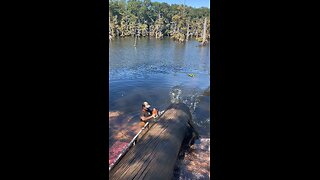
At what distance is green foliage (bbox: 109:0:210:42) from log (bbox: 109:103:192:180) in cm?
5003

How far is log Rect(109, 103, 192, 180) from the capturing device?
3469 mm

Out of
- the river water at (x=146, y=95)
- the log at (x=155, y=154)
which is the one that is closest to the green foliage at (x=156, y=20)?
the river water at (x=146, y=95)

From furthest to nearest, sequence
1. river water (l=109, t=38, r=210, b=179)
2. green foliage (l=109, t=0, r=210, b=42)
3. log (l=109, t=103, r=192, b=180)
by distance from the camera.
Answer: green foliage (l=109, t=0, r=210, b=42) → river water (l=109, t=38, r=210, b=179) → log (l=109, t=103, r=192, b=180)

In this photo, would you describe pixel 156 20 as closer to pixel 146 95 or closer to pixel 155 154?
pixel 146 95

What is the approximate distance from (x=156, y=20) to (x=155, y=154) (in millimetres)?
59030

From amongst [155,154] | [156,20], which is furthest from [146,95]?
[156,20]

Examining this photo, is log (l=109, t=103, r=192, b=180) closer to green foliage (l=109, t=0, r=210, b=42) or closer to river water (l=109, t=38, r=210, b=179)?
river water (l=109, t=38, r=210, b=179)

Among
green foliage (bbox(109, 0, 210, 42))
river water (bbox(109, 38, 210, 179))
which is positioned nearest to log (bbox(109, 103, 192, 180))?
river water (bbox(109, 38, 210, 179))

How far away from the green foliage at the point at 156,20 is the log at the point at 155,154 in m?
50.0

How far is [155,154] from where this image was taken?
13.5ft

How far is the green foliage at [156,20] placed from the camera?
55.5 m
